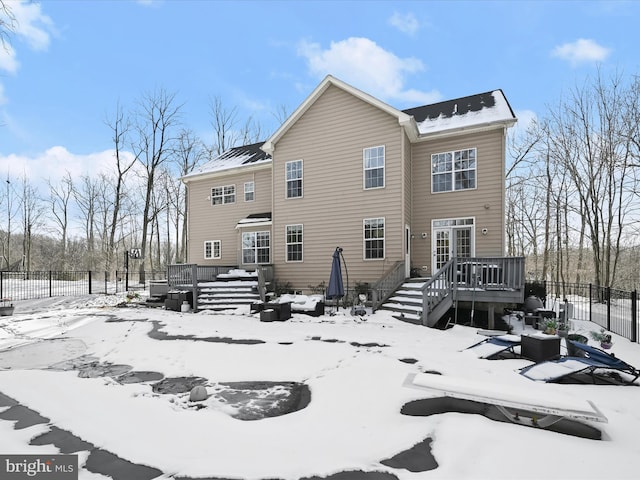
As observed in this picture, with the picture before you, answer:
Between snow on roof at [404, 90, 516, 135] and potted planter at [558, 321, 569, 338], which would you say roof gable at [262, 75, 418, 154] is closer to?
snow on roof at [404, 90, 516, 135]

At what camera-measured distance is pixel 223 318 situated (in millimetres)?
10484

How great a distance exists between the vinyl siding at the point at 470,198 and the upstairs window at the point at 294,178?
16.1ft

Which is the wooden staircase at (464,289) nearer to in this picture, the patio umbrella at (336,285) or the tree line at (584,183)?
the patio umbrella at (336,285)

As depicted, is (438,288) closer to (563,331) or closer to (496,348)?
(563,331)

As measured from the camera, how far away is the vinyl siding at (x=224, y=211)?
16094mm

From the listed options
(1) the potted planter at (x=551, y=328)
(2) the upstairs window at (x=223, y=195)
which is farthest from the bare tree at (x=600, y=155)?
(2) the upstairs window at (x=223, y=195)

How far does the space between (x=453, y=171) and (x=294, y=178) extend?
6625 millimetres

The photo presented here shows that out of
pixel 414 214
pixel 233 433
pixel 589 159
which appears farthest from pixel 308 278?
pixel 589 159

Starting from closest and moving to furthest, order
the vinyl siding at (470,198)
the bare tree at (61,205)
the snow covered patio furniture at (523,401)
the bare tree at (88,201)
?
the snow covered patio furniture at (523,401), the vinyl siding at (470,198), the bare tree at (88,201), the bare tree at (61,205)

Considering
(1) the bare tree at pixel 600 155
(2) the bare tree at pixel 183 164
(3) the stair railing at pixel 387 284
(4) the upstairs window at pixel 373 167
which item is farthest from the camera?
(2) the bare tree at pixel 183 164

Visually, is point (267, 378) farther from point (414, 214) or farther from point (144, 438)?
point (414, 214)

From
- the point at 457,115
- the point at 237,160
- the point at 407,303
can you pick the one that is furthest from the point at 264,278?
the point at 457,115

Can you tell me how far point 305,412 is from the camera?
151 inches

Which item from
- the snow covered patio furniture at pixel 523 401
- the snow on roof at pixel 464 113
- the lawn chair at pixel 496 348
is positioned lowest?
the lawn chair at pixel 496 348
